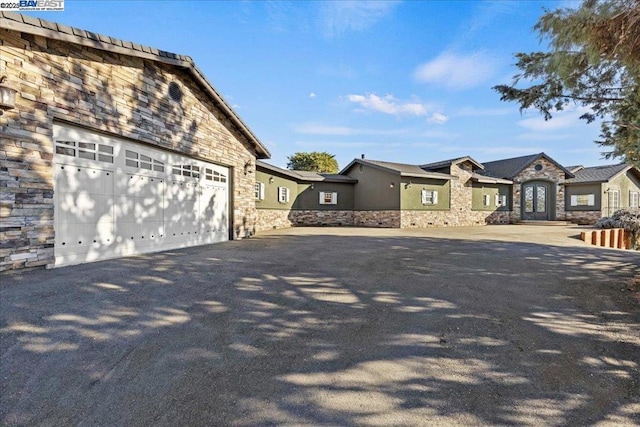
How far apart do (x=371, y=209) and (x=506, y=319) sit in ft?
56.1

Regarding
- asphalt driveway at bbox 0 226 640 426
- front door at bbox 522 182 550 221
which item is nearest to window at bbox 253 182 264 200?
asphalt driveway at bbox 0 226 640 426

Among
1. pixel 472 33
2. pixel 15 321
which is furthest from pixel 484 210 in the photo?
pixel 15 321

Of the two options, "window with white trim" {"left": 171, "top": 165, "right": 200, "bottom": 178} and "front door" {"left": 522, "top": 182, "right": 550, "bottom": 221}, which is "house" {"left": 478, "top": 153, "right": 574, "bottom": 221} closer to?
"front door" {"left": 522, "top": 182, "right": 550, "bottom": 221}

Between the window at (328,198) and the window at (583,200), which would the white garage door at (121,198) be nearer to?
the window at (328,198)

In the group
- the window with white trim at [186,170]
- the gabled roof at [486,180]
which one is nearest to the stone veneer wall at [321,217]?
the gabled roof at [486,180]

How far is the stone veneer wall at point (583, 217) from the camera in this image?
21906mm

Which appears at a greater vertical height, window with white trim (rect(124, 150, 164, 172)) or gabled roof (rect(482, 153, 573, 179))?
gabled roof (rect(482, 153, 573, 179))

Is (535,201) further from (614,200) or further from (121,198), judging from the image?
(121,198)

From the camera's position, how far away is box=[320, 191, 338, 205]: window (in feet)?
69.2

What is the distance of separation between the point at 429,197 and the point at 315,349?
62.2 ft

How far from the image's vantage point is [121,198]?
23.8ft

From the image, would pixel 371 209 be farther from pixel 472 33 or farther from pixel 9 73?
pixel 9 73

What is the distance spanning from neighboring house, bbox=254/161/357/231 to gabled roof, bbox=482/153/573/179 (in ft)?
44.3

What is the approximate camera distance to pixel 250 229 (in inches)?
489
